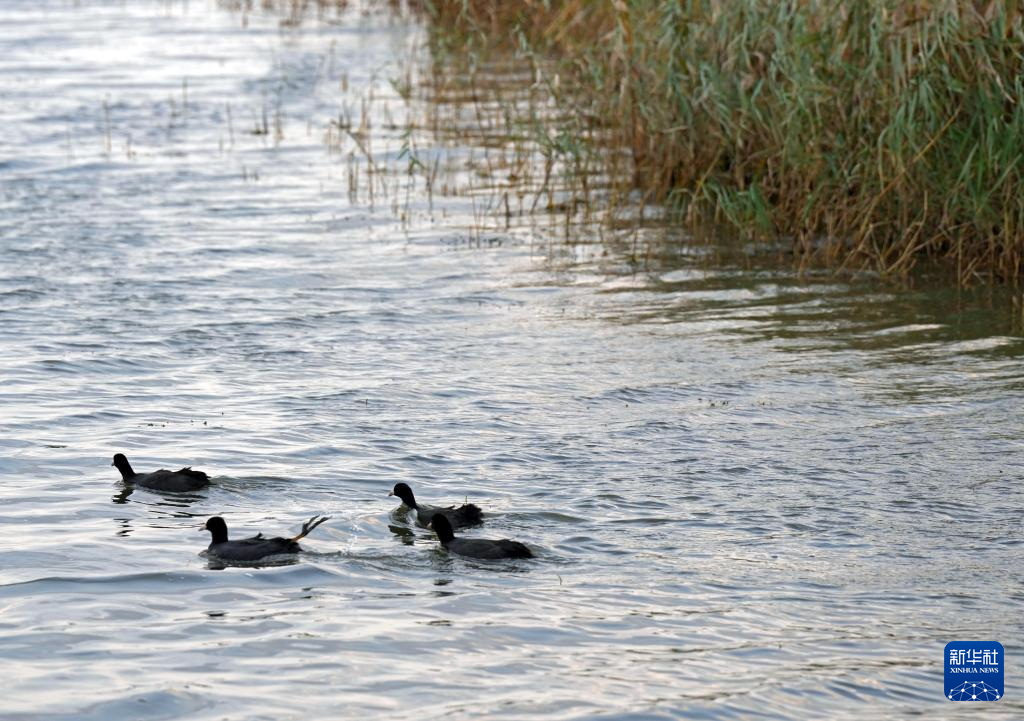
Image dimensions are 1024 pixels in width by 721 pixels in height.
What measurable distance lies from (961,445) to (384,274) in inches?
284

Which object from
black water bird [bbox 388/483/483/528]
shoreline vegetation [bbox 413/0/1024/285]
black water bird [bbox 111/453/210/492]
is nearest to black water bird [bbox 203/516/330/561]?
black water bird [bbox 388/483/483/528]

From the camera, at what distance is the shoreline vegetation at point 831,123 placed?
13.4 metres

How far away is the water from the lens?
698 cm

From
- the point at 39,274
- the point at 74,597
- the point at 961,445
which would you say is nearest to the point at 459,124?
the point at 39,274

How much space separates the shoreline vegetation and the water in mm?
752

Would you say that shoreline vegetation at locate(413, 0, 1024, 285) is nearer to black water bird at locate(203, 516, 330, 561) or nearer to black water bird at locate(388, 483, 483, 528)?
black water bird at locate(388, 483, 483, 528)

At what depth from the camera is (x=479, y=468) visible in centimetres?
992

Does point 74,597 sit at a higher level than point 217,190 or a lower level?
lower

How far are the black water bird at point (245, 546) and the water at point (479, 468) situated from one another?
13 cm

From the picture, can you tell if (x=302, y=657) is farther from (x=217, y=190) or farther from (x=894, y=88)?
(x=217, y=190)

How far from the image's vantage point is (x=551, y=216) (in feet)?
58.2

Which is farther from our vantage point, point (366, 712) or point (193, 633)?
point (193, 633)

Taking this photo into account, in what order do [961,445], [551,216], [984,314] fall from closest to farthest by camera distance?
[961,445] → [984,314] → [551,216]

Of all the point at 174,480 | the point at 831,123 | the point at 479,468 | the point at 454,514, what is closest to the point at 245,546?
the point at 454,514
